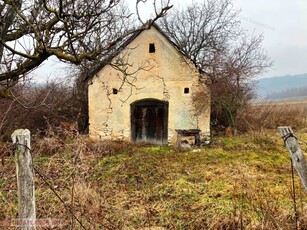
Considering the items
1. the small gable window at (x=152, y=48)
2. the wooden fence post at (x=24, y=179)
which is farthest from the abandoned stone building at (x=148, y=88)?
the wooden fence post at (x=24, y=179)

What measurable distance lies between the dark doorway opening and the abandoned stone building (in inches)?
9.7

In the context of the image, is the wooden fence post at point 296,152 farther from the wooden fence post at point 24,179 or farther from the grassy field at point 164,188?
the wooden fence post at point 24,179

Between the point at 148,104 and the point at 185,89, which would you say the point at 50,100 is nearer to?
the point at 148,104

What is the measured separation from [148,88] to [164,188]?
7.04 m

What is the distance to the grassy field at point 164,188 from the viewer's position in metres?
4.67

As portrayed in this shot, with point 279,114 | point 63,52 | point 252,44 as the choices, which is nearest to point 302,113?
point 279,114

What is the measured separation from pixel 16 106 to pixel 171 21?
16397 millimetres

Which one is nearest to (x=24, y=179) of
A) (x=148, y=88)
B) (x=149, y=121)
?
(x=148, y=88)

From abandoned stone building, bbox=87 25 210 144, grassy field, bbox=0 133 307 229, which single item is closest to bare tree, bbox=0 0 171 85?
grassy field, bbox=0 133 307 229

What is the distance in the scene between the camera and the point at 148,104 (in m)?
14.3

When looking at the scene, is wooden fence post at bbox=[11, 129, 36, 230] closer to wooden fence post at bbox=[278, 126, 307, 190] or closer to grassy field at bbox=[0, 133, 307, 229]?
grassy field at bbox=[0, 133, 307, 229]

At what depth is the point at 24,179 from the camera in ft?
9.11

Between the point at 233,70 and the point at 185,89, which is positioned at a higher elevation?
the point at 233,70

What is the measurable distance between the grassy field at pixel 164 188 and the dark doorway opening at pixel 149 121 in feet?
7.17
